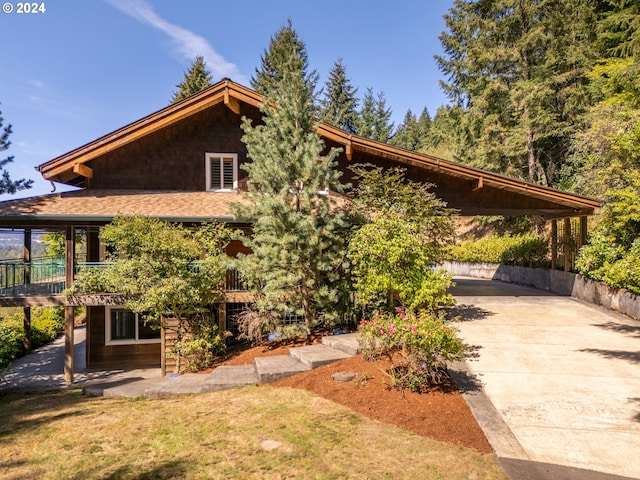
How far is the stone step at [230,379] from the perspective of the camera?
28.7 ft

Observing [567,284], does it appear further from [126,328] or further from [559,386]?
[126,328]

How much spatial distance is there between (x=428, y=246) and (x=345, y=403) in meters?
5.78

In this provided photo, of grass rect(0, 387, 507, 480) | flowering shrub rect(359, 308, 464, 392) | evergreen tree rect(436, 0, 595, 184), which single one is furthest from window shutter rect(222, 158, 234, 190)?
evergreen tree rect(436, 0, 595, 184)

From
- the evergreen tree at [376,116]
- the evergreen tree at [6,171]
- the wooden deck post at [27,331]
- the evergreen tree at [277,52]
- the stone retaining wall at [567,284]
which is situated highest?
the evergreen tree at [277,52]

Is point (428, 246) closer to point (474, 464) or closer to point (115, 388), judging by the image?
point (474, 464)

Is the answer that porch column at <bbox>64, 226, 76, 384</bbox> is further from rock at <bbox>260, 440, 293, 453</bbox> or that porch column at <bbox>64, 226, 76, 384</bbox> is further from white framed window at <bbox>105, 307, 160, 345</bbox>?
A: rock at <bbox>260, 440, 293, 453</bbox>

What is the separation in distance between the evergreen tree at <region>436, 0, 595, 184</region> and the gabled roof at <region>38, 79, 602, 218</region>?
41.8 feet

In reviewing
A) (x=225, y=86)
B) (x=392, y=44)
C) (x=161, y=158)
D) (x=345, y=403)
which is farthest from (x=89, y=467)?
(x=392, y=44)

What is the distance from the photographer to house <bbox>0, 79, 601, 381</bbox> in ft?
42.0

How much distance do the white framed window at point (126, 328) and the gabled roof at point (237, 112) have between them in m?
5.42

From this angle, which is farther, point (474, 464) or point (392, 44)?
point (392, 44)

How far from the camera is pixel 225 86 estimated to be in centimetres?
1482

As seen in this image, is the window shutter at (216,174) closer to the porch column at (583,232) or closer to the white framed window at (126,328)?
the white framed window at (126,328)

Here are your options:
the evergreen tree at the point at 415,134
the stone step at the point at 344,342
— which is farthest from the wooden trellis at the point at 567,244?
the evergreen tree at the point at 415,134
